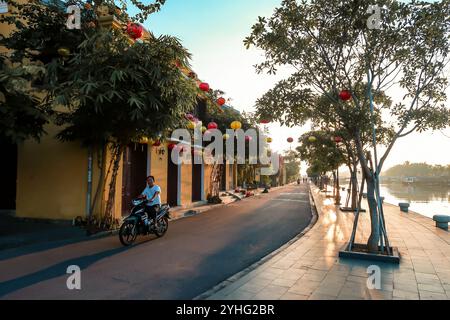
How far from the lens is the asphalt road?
479cm

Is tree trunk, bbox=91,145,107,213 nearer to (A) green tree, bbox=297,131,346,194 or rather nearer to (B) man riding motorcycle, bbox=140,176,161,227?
(B) man riding motorcycle, bbox=140,176,161,227

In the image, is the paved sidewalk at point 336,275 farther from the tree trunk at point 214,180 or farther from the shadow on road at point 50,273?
the tree trunk at point 214,180

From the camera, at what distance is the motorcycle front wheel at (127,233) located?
768 cm

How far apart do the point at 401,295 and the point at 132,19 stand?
9.72 m

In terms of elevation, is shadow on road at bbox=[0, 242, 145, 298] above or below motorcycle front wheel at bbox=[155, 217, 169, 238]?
below

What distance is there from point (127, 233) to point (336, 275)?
502 cm

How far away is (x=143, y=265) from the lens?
244 inches

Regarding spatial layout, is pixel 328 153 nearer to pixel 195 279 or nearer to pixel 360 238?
pixel 360 238

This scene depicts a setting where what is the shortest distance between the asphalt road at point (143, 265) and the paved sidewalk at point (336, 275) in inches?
25.4

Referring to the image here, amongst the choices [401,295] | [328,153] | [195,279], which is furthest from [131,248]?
[328,153]

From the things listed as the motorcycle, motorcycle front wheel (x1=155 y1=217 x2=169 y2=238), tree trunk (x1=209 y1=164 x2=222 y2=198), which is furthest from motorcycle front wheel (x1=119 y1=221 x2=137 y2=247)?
tree trunk (x1=209 y1=164 x2=222 y2=198)

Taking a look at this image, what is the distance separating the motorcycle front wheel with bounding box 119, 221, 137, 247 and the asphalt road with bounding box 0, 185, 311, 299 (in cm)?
22
